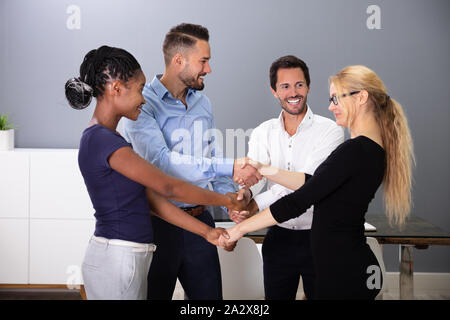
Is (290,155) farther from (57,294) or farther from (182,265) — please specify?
(57,294)

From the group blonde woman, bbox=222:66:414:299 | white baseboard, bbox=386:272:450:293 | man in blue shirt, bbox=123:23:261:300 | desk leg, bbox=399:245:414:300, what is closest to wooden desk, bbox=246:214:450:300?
desk leg, bbox=399:245:414:300

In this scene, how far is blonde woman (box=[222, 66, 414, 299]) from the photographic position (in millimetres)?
1650

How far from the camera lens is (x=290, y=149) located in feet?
8.07

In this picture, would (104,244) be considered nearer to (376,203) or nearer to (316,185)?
(316,185)

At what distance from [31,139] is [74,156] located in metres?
0.63

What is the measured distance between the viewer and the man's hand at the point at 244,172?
2205 mm

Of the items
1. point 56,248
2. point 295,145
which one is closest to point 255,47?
point 295,145

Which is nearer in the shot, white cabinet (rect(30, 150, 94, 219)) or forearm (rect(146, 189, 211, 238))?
forearm (rect(146, 189, 211, 238))

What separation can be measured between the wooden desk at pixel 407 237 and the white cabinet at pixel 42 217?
160 cm

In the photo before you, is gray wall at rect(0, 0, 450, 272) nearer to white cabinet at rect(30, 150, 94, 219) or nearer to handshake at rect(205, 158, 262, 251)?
white cabinet at rect(30, 150, 94, 219)

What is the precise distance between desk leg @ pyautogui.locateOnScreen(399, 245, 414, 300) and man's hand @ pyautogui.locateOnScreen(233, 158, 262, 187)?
127 cm

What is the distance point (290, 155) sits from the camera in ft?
8.08

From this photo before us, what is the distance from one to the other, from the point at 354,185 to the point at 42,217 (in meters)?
2.79
